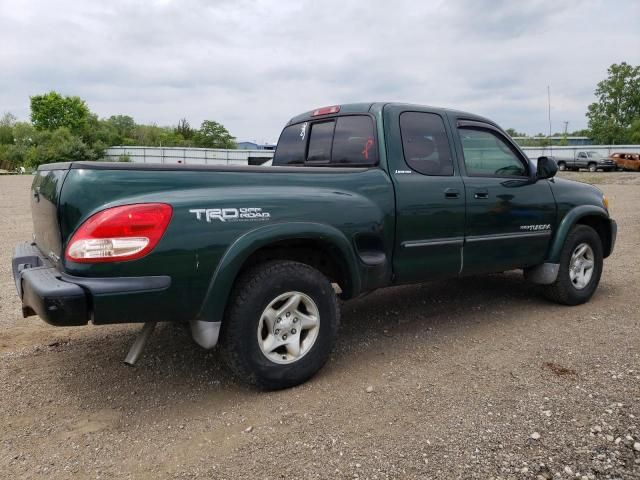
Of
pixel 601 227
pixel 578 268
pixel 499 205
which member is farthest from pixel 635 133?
pixel 499 205

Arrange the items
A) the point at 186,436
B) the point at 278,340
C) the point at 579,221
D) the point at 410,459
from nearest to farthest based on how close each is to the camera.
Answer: the point at 410,459 < the point at 186,436 < the point at 278,340 < the point at 579,221

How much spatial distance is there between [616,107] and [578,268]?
7406 centimetres

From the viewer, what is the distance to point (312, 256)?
11.7 ft

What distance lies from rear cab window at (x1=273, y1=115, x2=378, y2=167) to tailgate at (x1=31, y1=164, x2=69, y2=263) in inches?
80.2

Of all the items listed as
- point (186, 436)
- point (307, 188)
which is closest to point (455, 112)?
point (307, 188)

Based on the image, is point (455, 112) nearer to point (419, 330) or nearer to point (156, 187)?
point (419, 330)

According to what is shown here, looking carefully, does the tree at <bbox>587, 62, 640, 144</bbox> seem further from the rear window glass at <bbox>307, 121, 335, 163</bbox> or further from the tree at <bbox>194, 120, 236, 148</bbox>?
the rear window glass at <bbox>307, 121, 335, 163</bbox>

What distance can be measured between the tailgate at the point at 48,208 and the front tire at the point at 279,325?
3.34 feet

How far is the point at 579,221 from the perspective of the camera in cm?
528

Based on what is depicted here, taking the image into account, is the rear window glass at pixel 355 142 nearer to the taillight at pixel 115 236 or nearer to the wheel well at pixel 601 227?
the taillight at pixel 115 236

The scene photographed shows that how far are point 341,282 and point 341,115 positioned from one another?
1.45 meters

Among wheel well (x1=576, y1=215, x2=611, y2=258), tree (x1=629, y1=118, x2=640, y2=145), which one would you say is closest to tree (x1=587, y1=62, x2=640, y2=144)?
tree (x1=629, y1=118, x2=640, y2=145)

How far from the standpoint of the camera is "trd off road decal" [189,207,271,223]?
2856 millimetres

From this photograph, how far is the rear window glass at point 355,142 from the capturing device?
3936 millimetres
